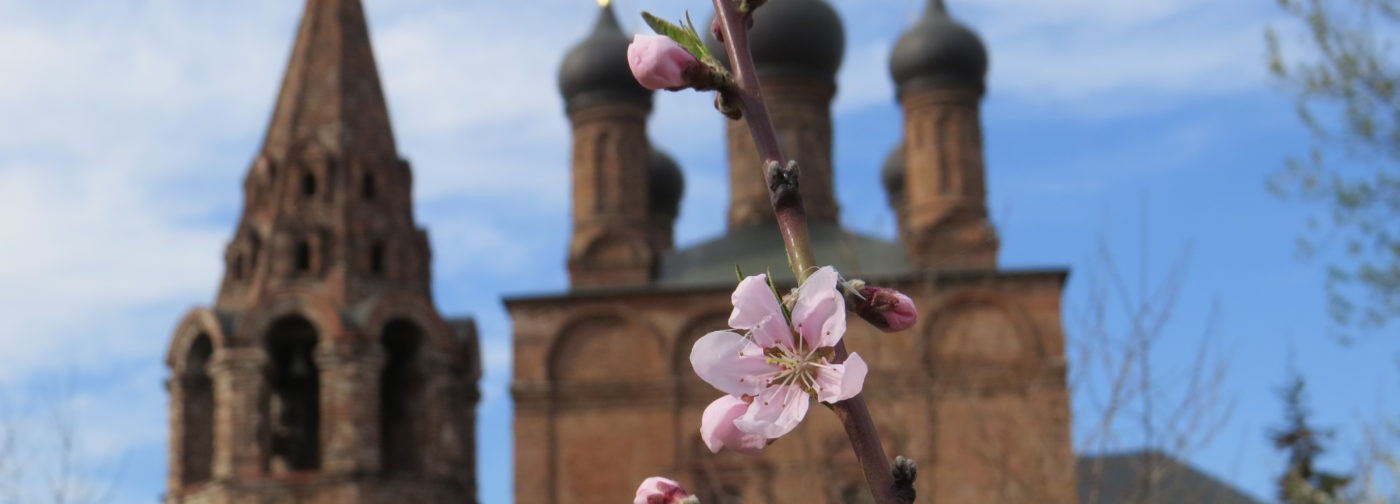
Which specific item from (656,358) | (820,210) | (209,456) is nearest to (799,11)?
(820,210)

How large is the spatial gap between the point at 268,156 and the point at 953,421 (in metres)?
6.99

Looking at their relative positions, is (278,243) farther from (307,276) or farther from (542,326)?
(542,326)

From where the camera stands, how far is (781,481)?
61.3 ft

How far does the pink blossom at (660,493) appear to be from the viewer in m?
1.99

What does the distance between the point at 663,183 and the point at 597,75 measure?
4.08 metres

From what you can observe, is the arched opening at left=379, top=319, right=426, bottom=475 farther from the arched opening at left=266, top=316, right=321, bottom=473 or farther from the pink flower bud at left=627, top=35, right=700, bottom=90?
the pink flower bud at left=627, top=35, right=700, bottom=90

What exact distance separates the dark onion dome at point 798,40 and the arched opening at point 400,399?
13.3 feet

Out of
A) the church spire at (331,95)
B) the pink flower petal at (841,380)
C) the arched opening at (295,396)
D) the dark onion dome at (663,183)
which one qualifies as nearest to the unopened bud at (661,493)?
Answer: the pink flower petal at (841,380)

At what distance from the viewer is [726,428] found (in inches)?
74.3

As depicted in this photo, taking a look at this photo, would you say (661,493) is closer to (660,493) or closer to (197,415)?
(660,493)

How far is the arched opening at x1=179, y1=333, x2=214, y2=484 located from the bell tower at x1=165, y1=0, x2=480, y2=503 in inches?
0.5

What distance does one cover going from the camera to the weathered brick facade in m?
18.7

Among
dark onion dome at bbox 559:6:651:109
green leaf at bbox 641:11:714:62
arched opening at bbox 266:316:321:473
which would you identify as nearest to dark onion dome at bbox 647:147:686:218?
dark onion dome at bbox 559:6:651:109

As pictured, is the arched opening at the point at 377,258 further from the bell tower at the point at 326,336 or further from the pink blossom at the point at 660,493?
the pink blossom at the point at 660,493
